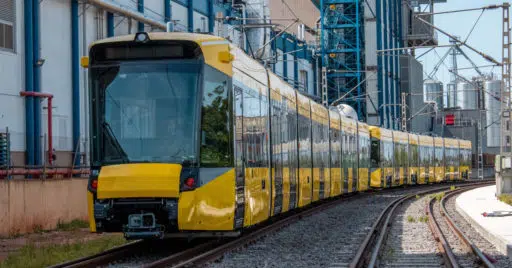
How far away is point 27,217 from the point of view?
903 inches

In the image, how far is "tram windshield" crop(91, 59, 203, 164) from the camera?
14328mm

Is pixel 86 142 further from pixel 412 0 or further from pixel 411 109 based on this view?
pixel 412 0

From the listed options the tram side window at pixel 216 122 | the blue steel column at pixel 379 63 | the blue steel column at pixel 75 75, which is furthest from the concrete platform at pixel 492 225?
the blue steel column at pixel 379 63

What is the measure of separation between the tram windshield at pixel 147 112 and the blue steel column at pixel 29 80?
13284 millimetres

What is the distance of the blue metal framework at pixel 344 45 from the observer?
76.1 m

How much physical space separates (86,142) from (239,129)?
16.1 meters

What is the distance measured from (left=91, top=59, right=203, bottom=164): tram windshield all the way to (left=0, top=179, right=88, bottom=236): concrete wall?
26.6ft

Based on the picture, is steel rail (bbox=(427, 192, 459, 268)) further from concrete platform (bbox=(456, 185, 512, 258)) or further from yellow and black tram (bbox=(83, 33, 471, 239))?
yellow and black tram (bbox=(83, 33, 471, 239))

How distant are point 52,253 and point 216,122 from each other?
3824 millimetres

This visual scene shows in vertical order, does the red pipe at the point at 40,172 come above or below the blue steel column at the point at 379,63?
below

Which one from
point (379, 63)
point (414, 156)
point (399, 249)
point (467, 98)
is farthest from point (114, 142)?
point (467, 98)

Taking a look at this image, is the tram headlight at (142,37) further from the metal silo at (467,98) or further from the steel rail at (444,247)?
the metal silo at (467,98)

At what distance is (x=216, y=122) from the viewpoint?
14.9m

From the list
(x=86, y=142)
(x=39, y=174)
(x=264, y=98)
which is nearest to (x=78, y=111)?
(x=86, y=142)
